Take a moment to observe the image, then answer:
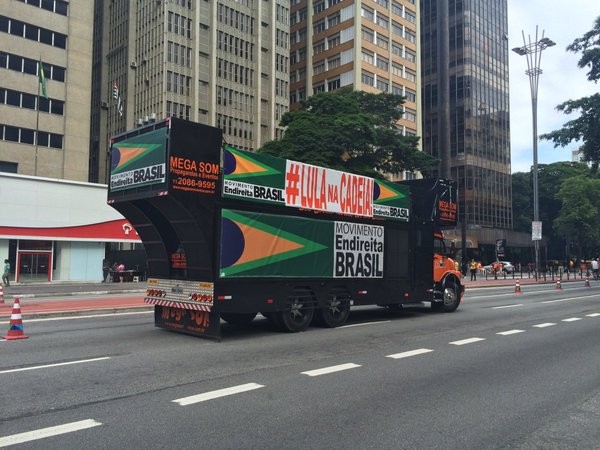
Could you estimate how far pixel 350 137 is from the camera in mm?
37969

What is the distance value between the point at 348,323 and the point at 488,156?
77.2m

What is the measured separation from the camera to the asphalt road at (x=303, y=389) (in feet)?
16.0

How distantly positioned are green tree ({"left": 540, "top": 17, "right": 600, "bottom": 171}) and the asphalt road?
99.7 feet

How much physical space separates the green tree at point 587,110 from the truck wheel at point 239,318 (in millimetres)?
33953

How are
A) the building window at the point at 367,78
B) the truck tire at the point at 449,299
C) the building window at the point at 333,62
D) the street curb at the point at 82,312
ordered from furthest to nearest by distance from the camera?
the building window at the point at 333,62 < the building window at the point at 367,78 < the truck tire at the point at 449,299 < the street curb at the point at 82,312

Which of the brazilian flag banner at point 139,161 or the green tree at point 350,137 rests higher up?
the green tree at point 350,137

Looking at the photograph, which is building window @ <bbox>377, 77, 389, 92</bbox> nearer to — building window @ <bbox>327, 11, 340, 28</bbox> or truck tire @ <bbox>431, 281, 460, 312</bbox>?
building window @ <bbox>327, 11, 340, 28</bbox>

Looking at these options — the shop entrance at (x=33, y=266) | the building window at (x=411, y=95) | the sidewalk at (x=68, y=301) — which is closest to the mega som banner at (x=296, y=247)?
the sidewalk at (x=68, y=301)

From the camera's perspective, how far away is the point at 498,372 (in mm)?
7703

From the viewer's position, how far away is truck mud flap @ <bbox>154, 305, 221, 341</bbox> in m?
10.1

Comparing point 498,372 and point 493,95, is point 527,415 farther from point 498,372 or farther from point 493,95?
point 493,95

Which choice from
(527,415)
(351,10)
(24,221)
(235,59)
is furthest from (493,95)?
(527,415)

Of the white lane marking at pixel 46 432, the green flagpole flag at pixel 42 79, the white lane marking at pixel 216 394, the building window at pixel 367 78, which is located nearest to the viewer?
the white lane marking at pixel 46 432

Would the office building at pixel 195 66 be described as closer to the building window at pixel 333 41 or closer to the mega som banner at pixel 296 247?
the building window at pixel 333 41
